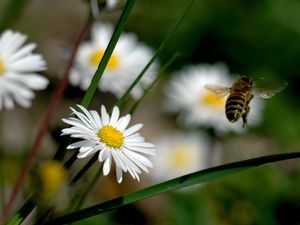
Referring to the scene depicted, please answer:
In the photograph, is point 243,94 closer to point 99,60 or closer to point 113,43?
point 113,43

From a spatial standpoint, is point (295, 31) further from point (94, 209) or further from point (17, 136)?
point (94, 209)

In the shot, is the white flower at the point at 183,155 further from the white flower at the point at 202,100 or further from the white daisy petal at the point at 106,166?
the white daisy petal at the point at 106,166

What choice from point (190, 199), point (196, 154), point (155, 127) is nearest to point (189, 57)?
point (155, 127)

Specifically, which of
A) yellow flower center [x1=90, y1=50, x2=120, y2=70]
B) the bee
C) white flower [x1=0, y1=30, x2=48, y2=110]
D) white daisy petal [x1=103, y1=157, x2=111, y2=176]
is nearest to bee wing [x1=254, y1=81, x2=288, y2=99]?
the bee

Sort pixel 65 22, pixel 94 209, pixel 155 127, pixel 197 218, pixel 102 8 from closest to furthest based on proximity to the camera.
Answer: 1. pixel 94 209
2. pixel 102 8
3. pixel 197 218
4. pixel 155 127
5. pixel 65 22

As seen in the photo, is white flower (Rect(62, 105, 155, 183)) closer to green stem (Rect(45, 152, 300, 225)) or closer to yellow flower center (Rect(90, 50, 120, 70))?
green stem (Rect(45, 152, 300, 225))

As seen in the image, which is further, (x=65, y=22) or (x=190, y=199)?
(x=65, y=22)
